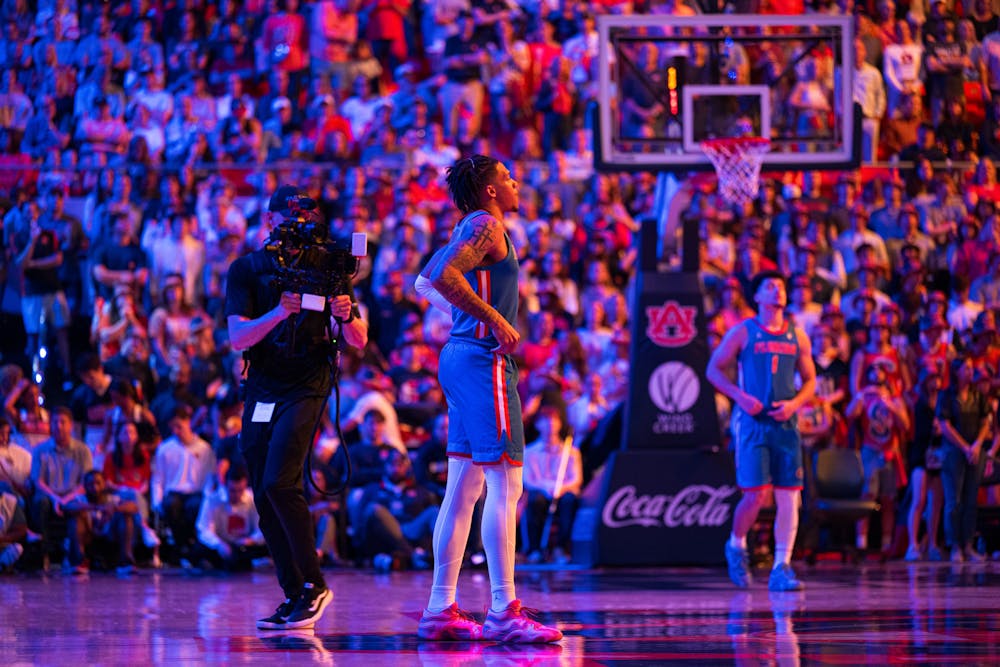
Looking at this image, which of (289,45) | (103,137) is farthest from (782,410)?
(289,45)

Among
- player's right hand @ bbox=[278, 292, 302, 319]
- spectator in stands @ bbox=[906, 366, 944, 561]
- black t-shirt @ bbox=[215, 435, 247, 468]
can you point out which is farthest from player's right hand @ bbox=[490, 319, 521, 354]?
spectator in stands @ bbox=[906, 366, 944, 561]

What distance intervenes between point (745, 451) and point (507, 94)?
913cm

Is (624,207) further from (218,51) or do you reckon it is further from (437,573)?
(437,573)

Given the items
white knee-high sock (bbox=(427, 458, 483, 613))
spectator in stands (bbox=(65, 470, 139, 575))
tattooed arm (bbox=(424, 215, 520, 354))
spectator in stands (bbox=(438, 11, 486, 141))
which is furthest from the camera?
spectator in stands (bbox=(438, 11, 486, 141))

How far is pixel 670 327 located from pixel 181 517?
4486 mm

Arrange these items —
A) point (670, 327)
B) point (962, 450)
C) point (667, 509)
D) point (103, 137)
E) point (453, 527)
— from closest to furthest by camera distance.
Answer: point (453, 527) < point (667, 509) < point (670, 327) < point (962, 450) < point (103, 137)

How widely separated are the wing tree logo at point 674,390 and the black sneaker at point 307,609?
5170 millimetres

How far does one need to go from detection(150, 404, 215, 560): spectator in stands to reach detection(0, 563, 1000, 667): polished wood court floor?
3.78ft

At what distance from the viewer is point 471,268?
654 centimetres

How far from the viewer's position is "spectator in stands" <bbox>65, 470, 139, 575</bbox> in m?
12.1

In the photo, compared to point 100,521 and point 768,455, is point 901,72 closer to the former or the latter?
point 768,455

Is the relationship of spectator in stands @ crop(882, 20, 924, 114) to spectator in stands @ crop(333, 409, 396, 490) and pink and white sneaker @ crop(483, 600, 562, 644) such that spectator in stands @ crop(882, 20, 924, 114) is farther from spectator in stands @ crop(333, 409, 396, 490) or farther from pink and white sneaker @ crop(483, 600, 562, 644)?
pink and white sneaker @ crop(483, 600, 562, 644)

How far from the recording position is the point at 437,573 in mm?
6711

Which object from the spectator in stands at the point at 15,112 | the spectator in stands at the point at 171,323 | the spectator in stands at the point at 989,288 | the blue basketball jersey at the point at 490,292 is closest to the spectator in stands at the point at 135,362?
the spectator in stands at the point at 171,323
